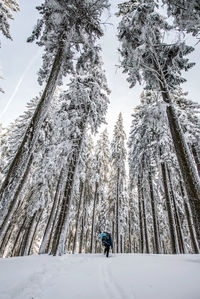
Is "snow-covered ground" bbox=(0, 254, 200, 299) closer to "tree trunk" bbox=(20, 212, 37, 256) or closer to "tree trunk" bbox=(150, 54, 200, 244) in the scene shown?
"tree trunk" bbox=(150, 54, 200, 244)

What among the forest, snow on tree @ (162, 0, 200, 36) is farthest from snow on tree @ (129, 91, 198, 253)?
snow on tree @ (162, 0, 200, 36)

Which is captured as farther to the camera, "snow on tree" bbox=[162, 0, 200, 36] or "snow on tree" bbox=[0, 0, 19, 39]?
"snow on tree" bbox=[0, 0, 19, 39]

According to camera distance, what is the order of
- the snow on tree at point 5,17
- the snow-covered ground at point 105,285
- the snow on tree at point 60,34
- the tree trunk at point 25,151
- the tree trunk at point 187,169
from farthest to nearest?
the snow on tree at point 5,17 < the snow on tree at point 60,34 < the tree trunk at point 187,169 < the tree trunk at point 25,151 < the snow-covered ground at point 105,285

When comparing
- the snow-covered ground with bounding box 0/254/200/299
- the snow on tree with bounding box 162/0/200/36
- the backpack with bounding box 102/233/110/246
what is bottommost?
the snow-covered ground with bounding box 0/254/200/299

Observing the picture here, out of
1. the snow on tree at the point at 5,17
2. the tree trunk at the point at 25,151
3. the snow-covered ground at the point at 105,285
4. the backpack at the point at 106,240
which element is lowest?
the snow-covered ground at the point at 105,285

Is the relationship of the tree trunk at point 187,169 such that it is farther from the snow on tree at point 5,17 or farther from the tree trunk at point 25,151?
the snow on tree at point 5,17

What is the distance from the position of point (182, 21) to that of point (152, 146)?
887cm

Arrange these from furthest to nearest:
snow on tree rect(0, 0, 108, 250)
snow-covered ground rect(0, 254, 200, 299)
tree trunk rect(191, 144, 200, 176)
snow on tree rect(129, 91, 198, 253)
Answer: tree trunk rect(191, 144, 200, 176), snow on tree rect(129, 91, 198, 253), snow on tree rect(0, 0, 108, 250), snow-covered ground rect(0, 254, 200, 299)

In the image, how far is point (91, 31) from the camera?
303 inches

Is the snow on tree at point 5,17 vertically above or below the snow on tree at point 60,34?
above

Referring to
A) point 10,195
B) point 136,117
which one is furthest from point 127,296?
point 136,117

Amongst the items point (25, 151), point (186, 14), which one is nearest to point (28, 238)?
point (25, 151)

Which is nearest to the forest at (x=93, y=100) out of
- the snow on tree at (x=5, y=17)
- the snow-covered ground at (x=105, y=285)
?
the snow on tree at (x=5, y=17)

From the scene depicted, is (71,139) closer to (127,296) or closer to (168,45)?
(168,45)
